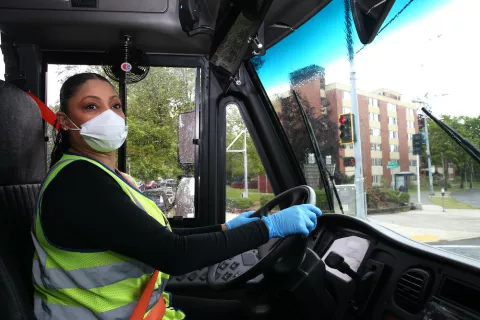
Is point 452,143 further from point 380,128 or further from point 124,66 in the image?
point 124,66

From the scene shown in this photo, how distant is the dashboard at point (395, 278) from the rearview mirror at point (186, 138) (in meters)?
1.28

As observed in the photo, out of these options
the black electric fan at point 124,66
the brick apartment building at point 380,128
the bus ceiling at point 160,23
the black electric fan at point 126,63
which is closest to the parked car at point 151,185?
the black electric fan at point 124,66

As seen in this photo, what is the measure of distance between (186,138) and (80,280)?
1.74 m

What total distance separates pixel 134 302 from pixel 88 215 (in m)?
0.34

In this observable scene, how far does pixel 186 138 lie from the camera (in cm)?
266

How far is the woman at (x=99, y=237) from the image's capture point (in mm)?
937

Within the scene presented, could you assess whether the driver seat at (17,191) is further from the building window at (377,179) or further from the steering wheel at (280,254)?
the building window at (377,179)

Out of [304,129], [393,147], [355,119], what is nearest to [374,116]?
[355,119]

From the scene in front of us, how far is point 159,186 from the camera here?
2699 mm

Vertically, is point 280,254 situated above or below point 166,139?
below

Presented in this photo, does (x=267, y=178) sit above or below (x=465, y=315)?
above

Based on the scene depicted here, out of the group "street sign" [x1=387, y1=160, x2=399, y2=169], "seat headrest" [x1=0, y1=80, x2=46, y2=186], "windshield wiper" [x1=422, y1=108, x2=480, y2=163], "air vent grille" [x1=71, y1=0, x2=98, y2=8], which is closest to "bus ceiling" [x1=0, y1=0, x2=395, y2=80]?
"air vent grille" [x1=71, y1=0, x2=98, y2=8]

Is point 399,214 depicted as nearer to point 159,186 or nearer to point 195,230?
point 195,230

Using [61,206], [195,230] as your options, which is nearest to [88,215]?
[61,206]
